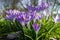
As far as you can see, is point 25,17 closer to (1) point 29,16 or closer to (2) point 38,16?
(1) point 29,16

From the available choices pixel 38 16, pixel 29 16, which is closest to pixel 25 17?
pixel 29 16

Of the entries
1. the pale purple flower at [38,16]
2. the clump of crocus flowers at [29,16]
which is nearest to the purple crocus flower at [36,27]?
the clump of crocus flowers at [29,16]

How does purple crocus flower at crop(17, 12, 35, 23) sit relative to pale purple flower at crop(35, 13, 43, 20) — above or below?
above

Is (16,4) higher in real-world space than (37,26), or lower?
lower

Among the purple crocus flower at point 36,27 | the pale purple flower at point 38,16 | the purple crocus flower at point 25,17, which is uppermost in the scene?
the purple crocus flower at point 25,17

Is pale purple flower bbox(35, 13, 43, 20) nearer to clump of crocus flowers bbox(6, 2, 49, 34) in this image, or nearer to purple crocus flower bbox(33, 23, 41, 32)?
clump of crocus flowers bbox(6, 2, 49, 34)

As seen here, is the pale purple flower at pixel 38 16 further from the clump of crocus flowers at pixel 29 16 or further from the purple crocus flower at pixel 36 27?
the purple crocus flower at pixel 36 27

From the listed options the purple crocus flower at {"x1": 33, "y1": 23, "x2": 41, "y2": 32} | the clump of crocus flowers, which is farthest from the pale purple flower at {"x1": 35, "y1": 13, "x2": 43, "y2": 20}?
the purple crocus flower at {"x1": 33, "y1": 23, "x2": 41, "y2": 32}

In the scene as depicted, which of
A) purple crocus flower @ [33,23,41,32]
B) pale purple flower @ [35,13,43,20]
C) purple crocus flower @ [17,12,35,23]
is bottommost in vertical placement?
purple crocus flower @ [33,23,41,32]

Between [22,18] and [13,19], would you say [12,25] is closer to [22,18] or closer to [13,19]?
[13,19]

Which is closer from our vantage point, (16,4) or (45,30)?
→ (45,30)

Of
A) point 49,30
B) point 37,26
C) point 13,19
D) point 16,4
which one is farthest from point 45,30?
point 16,4
